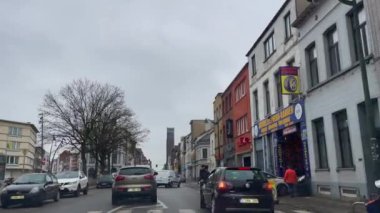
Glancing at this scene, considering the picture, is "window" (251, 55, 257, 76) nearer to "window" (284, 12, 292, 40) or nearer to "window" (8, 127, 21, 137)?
Answer: "window" (284, 12, 292, 40)

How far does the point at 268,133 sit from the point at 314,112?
7720 mm

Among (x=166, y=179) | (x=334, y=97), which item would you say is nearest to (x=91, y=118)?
(x=166, y=179)

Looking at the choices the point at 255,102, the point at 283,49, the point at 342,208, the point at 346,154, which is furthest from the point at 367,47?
the point at 255,102

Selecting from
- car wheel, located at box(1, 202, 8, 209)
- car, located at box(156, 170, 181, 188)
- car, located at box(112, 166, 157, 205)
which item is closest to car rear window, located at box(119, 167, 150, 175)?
car, located at box(112, 166, 157, 205)

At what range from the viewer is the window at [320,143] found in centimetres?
2069

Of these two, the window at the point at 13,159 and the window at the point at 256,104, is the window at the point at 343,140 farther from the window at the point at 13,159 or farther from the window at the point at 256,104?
the window at the point at 13,159

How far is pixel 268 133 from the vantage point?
28719mm

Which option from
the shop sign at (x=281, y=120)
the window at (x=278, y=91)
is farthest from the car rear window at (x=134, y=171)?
the window at (x=278, y=91)

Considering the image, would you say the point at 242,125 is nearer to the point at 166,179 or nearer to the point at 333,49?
the point at 166,179

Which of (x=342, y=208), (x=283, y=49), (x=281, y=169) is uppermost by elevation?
(x=283, y=49)

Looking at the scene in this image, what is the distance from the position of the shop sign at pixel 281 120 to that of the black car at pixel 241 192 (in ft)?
36.4

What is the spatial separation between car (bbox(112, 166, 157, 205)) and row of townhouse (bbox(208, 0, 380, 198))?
8.49 metres

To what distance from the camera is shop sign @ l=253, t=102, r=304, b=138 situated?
23.1 m

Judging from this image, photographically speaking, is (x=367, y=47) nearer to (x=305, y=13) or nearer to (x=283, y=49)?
(x=305, y=13)
